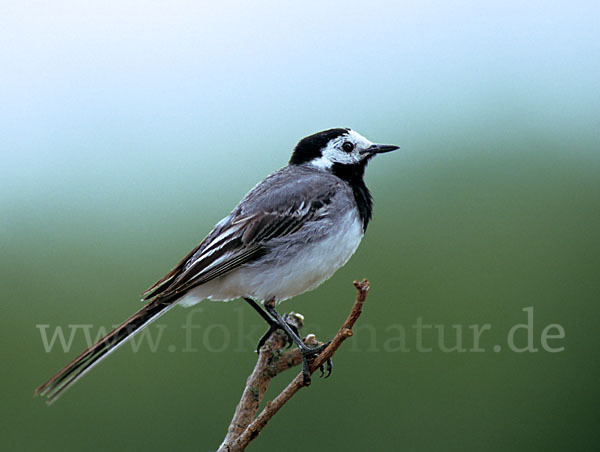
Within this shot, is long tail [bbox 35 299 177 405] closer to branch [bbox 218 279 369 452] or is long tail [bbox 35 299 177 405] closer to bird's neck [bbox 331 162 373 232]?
branch [bbox 218 279 369 452]

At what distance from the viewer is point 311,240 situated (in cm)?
432

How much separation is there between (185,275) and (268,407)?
4.76 feet

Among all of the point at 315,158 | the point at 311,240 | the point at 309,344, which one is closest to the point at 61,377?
the point at 309,344

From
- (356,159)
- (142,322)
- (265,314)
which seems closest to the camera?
(142,322)

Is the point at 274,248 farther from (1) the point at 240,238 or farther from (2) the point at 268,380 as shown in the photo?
(2) the point at 268,380

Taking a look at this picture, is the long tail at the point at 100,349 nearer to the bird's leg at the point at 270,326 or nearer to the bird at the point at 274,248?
the bird at the point at 274,248

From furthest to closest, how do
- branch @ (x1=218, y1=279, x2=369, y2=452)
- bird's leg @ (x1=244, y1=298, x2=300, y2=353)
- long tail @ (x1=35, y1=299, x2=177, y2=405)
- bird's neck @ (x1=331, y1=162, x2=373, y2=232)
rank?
bird's neck @ (x1=331, y1=162, x2=373, y2=232)
bird's leg @ (x1=244, y1=298, x2=300, y2=353)
long tail @ (x1=35, y1=299, x2=177, y2=405)
branch @ (x1=218, y1=279, x2=369, y2=452)

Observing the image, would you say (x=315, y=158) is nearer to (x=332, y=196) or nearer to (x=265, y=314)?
(x=332, y=196)

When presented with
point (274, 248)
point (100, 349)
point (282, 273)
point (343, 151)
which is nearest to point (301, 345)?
point (282, 273)

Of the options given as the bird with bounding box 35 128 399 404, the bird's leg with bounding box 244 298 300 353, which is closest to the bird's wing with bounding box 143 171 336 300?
the bird with bounding box 35 128 399 404

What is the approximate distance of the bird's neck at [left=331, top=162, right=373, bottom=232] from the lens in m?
4.69

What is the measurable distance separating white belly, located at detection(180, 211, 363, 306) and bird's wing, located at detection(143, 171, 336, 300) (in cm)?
9

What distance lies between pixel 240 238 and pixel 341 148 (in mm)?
1233

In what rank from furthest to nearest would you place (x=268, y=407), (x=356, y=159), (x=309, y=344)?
(x=356, y=159)
(x=309, y=344)
(x=268, y=407)
